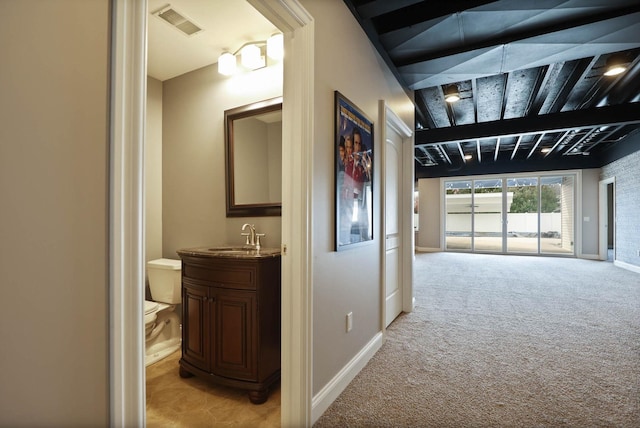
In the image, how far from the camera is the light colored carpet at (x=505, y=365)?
165cm

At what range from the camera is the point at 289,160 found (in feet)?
5.09

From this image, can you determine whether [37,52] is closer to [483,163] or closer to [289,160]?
[289,160]

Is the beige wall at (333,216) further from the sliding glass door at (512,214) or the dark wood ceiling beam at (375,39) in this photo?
the sliding glass door at (512,214)

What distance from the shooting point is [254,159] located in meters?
2.46

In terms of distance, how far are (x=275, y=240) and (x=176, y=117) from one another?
1.60 m

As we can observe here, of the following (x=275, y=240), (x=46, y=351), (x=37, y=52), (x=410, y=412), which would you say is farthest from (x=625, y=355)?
(x=37, y=52)

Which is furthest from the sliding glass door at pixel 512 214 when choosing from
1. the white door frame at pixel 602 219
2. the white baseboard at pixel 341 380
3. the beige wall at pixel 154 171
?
the beige wall at pixel 154 171

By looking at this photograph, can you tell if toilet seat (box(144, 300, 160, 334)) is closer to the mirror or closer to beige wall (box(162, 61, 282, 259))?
beige wall (box(162, 61, 282, 259))

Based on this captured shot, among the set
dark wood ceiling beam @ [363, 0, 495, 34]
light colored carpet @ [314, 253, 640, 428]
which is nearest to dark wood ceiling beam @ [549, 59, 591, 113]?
dark wood ceiling beam @ [363, 0, 495, 34]

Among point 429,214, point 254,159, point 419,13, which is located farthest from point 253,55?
point 429,214

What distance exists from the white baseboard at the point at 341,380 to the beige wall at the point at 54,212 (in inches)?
46.7

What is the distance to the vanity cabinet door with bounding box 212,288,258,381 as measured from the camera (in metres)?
1.79

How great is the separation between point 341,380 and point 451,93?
3815 mm

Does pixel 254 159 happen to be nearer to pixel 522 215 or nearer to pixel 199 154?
pixel 199 154
